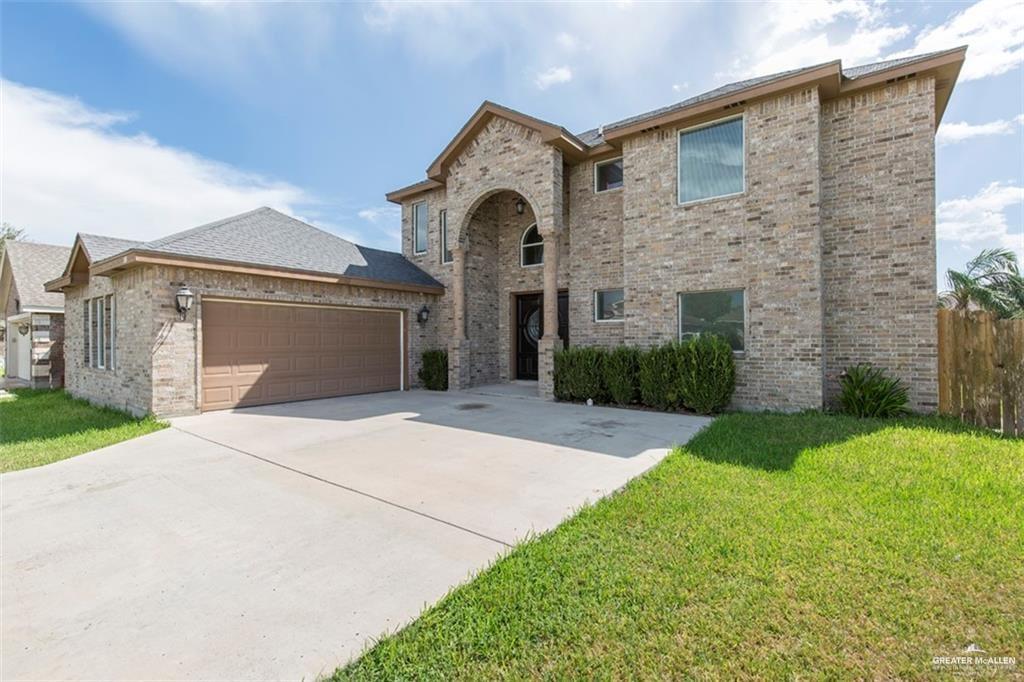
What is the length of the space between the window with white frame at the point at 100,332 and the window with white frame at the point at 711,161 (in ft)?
40.4

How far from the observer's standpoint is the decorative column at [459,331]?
1146cm

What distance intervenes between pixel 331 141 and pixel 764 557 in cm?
1422

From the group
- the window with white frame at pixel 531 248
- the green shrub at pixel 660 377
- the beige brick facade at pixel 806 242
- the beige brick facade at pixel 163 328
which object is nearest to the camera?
A: the beige brick facade at pixel 806 242

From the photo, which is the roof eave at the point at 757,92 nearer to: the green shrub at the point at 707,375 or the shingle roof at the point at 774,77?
the shingle roof at the point at 774,77

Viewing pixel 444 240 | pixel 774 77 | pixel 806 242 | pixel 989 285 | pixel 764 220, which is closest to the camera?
pixel 806 242

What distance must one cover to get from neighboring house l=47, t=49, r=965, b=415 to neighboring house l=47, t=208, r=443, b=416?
5cm

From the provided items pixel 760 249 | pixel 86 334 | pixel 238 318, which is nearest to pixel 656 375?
pixel 760 249

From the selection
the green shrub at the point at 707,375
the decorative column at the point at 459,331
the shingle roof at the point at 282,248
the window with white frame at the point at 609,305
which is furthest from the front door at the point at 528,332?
the green shrub at the point at 707,375

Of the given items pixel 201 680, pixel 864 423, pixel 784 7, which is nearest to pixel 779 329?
pixel 864 423

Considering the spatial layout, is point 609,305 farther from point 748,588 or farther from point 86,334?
point 86,334

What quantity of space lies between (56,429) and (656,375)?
415 inches

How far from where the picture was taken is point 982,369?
6.45m

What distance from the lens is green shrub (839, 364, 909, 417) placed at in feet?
22.6

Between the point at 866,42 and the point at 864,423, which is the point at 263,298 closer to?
the point at 864,423
